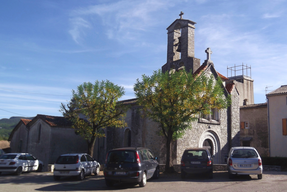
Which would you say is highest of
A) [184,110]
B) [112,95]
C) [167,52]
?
[167,52]

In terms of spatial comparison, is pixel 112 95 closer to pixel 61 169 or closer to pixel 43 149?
pixel 61 169

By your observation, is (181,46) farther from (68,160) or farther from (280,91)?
(68,160)

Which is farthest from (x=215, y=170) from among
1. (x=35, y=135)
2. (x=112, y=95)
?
(x=35, y=135)

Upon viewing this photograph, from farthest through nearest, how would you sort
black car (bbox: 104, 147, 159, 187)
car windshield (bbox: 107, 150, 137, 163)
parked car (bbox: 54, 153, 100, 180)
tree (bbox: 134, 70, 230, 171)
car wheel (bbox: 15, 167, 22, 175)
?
car wheel (bbox: 15, 167, 22, 175)
tree (bbox: 134, 70, 230, 171)
parked car (bbox: 54, 153, 100, 180)
car windshield (bbox: 107, 150, 137, 163)
black car (bbox: 104, 147, 159, 187)

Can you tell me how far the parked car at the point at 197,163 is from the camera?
44.3 ft

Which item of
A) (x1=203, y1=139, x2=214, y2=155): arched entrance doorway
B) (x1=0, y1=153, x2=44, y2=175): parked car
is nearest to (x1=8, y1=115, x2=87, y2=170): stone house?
(x1=0, y1=153, x2=44, y2=175): parked car

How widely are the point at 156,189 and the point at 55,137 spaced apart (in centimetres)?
1516

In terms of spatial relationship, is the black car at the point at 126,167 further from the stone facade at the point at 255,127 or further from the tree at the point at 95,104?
the stone facade at the point at 255,127

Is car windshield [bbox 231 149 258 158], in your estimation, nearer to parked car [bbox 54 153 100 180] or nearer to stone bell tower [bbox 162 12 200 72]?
parked car [bbox 54 153 100 180]

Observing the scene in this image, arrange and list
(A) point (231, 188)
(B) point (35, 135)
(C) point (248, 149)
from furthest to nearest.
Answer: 1. (B) point (35, 135)
2. (C) point (248, 149)
3. (A) point (231, 188)

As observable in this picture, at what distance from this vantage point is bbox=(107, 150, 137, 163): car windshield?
439 inches

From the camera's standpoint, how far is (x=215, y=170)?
17.1 metres

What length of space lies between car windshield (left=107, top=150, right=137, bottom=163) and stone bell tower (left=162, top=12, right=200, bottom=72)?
42.6 feet

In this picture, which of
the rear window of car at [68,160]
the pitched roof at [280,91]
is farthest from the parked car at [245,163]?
the pitched roof at [280,91]
